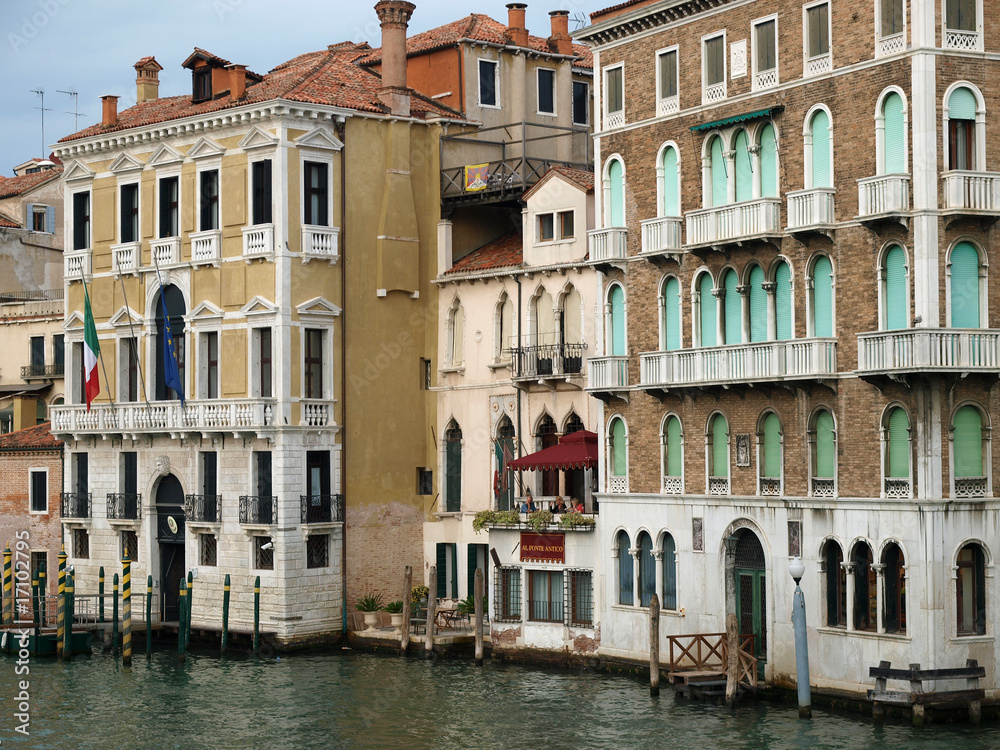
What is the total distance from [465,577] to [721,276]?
1232cm

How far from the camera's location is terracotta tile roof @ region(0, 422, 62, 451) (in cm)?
5116

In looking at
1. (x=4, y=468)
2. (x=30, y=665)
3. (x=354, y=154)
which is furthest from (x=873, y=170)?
(x=4, y=468)

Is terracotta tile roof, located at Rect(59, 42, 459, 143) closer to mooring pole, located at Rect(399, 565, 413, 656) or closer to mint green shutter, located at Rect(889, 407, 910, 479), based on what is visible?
mooring pole, located at Rect(399, 565, 413, 656)

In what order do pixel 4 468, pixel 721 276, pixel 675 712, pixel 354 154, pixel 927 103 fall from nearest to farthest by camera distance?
pixel 927 103
pixel 675 712
pixel 721 276
pixel 354 154
pixel 4 468

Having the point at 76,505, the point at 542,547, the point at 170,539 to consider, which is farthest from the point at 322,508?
the point at 76,505

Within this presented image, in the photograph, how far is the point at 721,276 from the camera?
35.8 meters

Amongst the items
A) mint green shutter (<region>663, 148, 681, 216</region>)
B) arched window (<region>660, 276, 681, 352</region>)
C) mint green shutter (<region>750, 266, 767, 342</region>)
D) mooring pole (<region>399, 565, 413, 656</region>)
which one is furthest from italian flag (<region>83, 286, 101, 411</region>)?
mint green shutter (<region>750, 266, 767, 342</region>)

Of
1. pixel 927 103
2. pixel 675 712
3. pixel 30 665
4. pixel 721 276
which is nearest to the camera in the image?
pixel 927 103

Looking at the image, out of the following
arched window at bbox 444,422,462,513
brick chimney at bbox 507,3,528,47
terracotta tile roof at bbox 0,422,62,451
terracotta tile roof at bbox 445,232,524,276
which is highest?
brick chimney at bbox 507,3,528,47

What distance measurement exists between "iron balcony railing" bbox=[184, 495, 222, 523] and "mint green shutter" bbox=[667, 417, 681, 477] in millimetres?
13041

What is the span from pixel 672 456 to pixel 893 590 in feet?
22.2

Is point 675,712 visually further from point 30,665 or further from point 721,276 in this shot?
point 30,665

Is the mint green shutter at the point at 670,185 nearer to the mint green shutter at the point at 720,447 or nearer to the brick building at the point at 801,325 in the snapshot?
the brick building at the point at 801,325

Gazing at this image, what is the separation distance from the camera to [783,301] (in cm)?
Result: 3438
